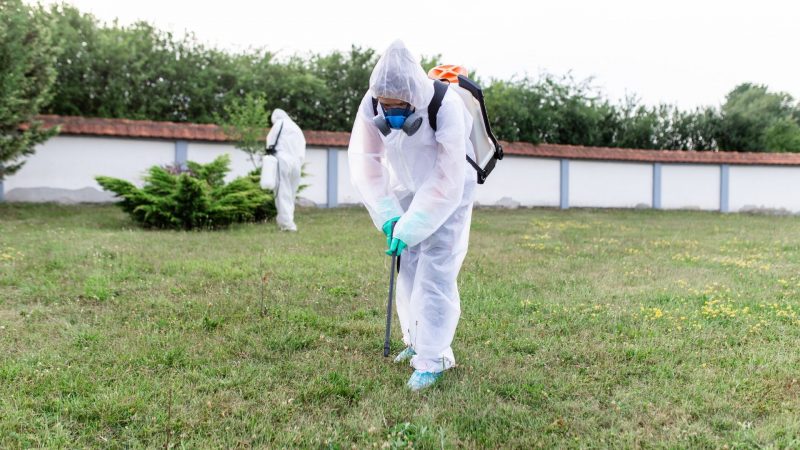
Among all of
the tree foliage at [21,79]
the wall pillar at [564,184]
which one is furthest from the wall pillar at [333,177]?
the wall pillar at [564,184]

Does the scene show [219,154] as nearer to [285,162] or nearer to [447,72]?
[285,162]

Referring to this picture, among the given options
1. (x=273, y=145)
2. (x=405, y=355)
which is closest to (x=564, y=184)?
(x=273, y=145)

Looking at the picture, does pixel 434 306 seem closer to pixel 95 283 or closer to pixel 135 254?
pixel 95 283

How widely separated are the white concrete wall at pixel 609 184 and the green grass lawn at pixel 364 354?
11.3 m

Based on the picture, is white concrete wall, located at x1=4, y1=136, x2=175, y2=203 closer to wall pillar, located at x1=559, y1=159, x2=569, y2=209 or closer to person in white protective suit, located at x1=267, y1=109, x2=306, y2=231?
person in white protective suit, located at x1=267, y1=109, x2=306, y2=231

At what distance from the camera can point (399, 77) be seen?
284 cm

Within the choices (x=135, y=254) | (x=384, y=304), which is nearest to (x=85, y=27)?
(x=135, y=254)

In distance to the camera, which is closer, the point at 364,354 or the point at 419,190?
the point at 419,190

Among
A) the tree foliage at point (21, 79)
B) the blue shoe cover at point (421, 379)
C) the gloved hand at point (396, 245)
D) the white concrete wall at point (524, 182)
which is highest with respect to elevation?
the tree foliage at point (21, 79)

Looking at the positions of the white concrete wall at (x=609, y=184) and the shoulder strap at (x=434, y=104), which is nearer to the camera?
the shoulder strap at (x=434, y=104)

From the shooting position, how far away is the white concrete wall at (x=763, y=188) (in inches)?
725

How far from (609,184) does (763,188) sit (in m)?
5.01

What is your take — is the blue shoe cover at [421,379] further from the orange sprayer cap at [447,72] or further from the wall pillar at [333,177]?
the wall pillar at [333,177]

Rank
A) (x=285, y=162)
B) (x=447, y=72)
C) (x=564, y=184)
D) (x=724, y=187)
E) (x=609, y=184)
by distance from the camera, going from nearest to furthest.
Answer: (x=447, y=72)
(x=285, y=162)
(x=564, y=184)
(x=609, y=184)
(x=724, y=187)
